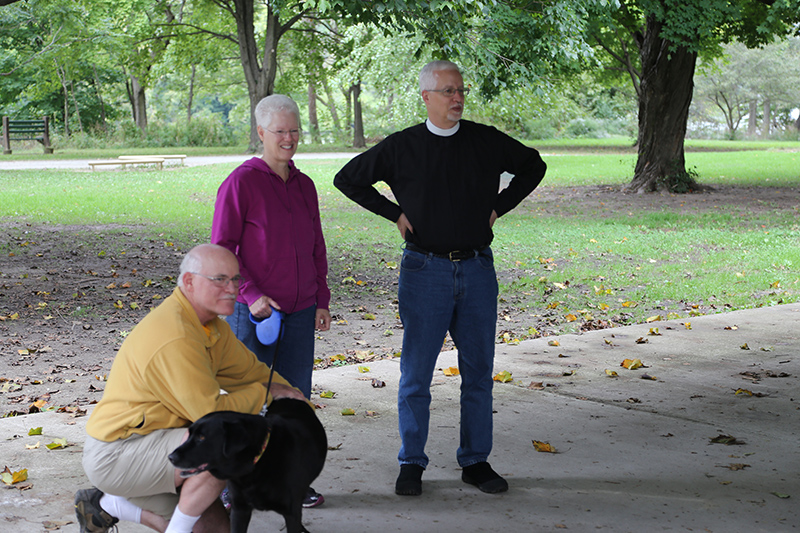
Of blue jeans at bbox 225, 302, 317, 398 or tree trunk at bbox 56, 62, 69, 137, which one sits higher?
tree trunk at bbox 56, 62, 69, 137

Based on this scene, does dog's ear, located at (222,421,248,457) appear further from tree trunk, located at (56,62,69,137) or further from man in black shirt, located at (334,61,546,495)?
tree trunk, located at (56,62,69,137)

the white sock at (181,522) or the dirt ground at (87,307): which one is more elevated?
the white sock at (181,522)

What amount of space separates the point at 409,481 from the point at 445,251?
111 centimetres

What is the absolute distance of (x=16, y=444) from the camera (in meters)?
4.50

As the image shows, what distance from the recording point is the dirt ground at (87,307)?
6.17 m

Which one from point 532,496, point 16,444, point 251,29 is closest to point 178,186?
point 251,29

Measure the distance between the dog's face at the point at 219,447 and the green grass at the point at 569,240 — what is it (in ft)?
16.5

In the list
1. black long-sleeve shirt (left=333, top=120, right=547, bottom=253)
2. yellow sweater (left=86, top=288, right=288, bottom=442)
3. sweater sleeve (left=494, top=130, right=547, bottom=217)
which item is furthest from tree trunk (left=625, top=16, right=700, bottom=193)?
yellow sweater (left=86, top=288, right=288, bottom=442)

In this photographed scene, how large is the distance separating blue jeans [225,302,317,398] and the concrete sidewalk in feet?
1.92

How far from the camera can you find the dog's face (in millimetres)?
2631

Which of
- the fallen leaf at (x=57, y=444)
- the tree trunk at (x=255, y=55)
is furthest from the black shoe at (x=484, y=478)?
the tree trunk at (x=255, y=55)

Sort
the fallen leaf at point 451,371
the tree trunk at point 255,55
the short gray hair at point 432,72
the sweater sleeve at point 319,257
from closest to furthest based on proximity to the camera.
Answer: the short gray hair at point 432,72 → the sweater sleeve at point 319,257 → the fallen leaf at point 451,371 → the tree trunk at point 255,55

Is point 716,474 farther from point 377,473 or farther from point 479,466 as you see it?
point 377,473

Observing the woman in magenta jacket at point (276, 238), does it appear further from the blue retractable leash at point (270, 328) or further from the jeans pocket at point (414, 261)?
the jeans pocket at point (414, 261)
